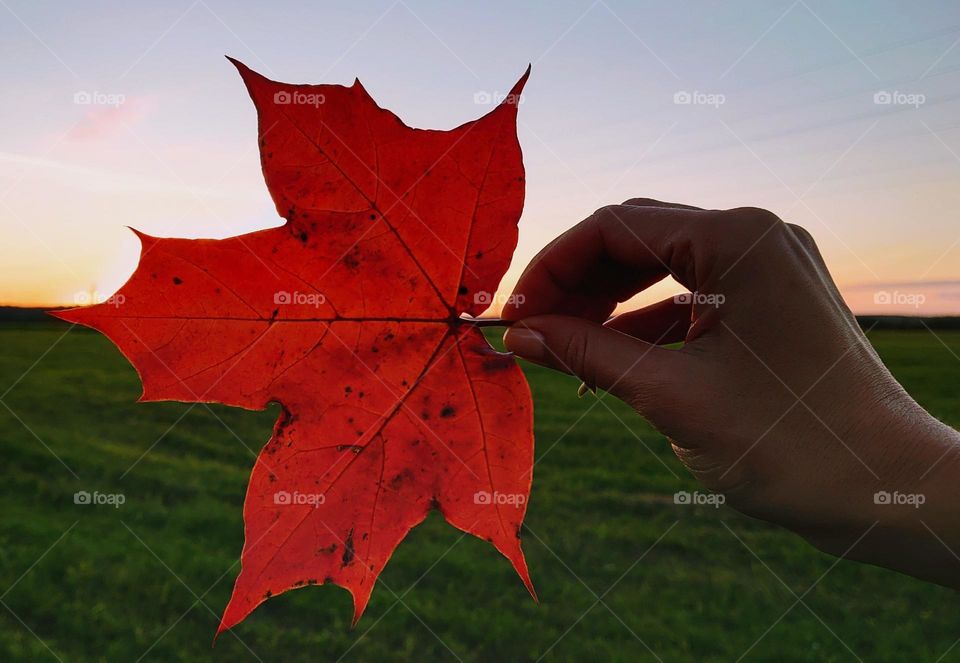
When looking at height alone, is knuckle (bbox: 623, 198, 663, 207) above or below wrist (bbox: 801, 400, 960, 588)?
above

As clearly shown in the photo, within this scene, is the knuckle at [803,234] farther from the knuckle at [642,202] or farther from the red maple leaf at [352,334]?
the red maple leaf at [352,334]

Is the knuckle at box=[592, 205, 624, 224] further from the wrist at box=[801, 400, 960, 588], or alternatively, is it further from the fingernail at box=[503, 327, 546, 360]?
the wrist at box=[801, 400, 960, 588]

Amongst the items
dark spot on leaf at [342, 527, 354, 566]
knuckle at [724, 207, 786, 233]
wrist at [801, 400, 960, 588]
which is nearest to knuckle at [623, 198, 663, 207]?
knuckle at [724, 207, 786, 233]

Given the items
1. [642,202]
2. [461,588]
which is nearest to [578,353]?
[642,202]

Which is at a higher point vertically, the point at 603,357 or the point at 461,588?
the point at 603,357

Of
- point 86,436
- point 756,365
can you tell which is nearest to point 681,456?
point 756,365

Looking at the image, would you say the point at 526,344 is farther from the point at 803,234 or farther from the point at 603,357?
the point at 803,234

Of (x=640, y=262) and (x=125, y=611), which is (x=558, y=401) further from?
(x=640, y=262)
